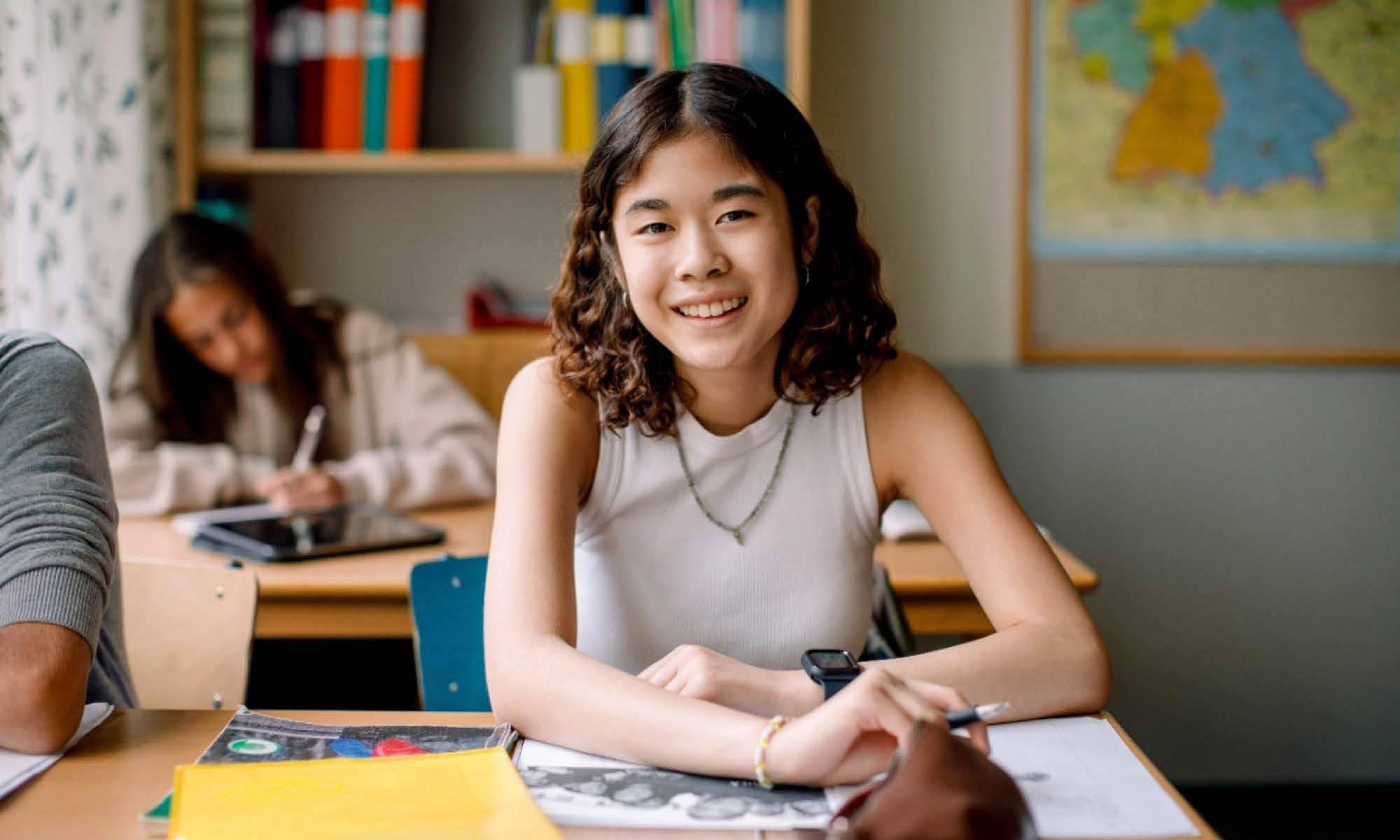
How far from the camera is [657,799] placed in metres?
0.98

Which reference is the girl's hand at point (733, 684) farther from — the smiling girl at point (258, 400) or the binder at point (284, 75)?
the binder at point (284, 75)

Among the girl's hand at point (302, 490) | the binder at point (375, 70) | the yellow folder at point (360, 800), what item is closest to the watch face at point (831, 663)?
the yellow folder at point (360, 800)

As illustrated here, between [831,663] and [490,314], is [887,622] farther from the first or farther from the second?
[490,314]

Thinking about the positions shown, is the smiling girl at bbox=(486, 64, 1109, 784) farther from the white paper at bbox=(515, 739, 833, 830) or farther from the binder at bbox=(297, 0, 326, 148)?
the binder at bbox=(297, 0, 326, 148)

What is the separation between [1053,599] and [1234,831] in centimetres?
179

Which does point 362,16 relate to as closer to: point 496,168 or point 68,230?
point 496,168

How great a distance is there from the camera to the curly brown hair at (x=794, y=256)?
1.33 meters

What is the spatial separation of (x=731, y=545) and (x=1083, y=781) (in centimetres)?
51

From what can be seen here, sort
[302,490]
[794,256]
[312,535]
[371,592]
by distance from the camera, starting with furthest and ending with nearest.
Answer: [302,490], [312,535], [371,592], [794,256]

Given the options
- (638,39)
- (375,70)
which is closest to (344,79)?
(375,70)

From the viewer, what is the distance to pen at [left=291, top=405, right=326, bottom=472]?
2504 mm

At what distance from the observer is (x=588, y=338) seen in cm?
146

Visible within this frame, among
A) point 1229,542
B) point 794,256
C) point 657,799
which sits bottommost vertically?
point 1229,542

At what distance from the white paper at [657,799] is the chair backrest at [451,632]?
1.71 ft
